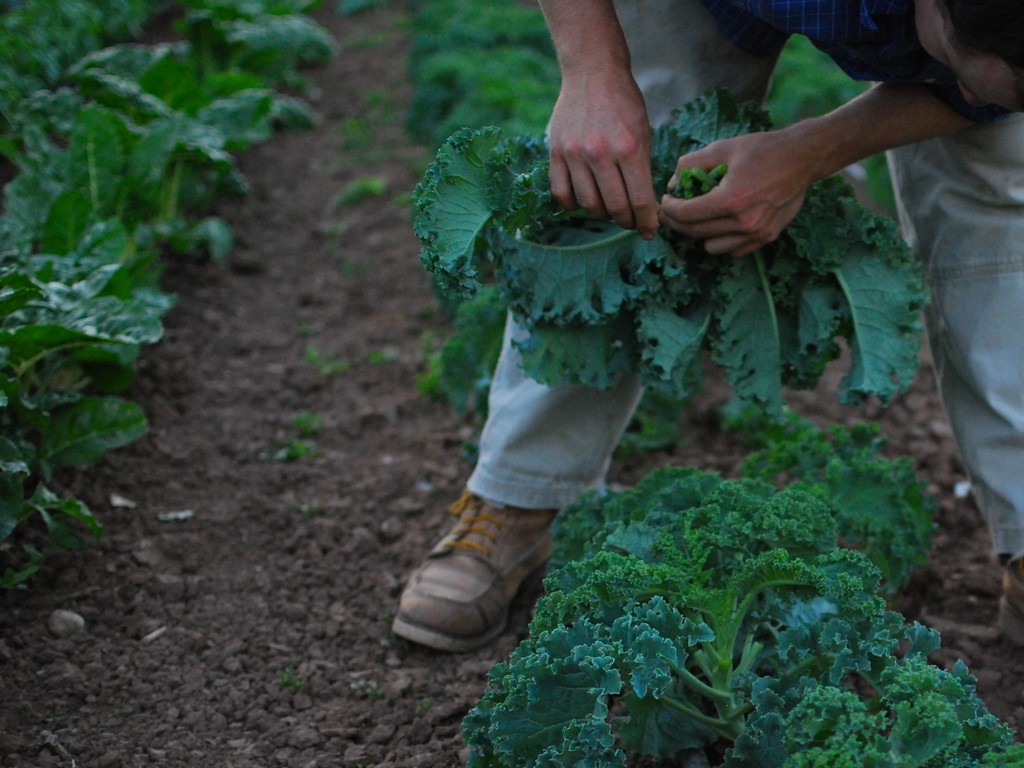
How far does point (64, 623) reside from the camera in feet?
9.48

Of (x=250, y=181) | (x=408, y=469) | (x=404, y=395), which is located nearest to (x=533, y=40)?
(x=250, y=181)

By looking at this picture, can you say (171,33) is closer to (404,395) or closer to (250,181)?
(250,181)

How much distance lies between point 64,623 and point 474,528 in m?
1.09

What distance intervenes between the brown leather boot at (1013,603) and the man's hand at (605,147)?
1294mm

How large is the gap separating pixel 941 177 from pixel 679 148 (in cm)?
65

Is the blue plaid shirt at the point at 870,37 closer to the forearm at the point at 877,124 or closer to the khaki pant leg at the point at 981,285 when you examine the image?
the forearm at the point at 877,124

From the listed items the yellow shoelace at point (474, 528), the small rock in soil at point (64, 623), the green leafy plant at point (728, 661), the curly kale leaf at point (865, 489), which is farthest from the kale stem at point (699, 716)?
the small rock in soil at point (64, 623)

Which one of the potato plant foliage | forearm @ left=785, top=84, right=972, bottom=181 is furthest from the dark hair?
the potato plant foliage

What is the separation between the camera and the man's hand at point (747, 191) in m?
2.53

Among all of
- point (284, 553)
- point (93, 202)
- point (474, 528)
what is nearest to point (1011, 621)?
point (474, 528)

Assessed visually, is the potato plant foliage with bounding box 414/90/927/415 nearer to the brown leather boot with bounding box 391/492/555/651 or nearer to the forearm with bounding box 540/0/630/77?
the forearm with bounding box 540/0/630/77

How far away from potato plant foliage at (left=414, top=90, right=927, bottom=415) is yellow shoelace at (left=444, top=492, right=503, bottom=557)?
53 cm

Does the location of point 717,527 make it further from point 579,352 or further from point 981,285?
point 981,285

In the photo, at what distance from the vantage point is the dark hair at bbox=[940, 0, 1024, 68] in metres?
1.78
